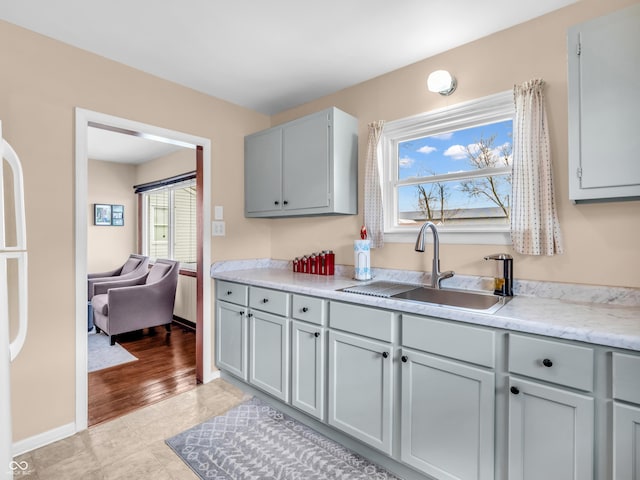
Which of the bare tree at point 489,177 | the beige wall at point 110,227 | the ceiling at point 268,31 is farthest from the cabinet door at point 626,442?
the beige wall at point 110,227

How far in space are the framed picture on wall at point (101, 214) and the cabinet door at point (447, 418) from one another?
5.38 m

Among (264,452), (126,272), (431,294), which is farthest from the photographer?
(126,272)

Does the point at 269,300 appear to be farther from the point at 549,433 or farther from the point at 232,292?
the point at 549,433

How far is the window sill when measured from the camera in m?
1.92

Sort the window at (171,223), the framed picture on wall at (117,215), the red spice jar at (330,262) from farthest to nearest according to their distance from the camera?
the framed picture on wall at (117,215)
the window at (171,223)
the red spice jar at (330,262)

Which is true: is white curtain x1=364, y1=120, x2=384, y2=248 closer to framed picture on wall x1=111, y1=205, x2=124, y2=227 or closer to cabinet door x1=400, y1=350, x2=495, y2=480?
cabinet door x1=400, y1=350, x2=495, y2=480

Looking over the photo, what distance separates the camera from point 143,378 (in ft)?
9.38

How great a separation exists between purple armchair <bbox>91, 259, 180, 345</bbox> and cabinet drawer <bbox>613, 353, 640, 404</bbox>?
404 centimetres

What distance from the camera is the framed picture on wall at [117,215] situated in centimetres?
543

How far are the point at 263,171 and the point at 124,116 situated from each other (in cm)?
104

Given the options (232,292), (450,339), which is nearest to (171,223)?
(232,292)

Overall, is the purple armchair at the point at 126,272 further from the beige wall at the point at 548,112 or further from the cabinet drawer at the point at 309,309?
the beige wall at the point at 548,112

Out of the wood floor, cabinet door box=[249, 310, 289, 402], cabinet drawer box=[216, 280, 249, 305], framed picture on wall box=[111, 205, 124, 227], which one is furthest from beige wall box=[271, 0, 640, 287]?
framed picture on wall box=[111, 205, 124, 227]

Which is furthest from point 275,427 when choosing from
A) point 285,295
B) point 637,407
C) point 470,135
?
point 470,135
